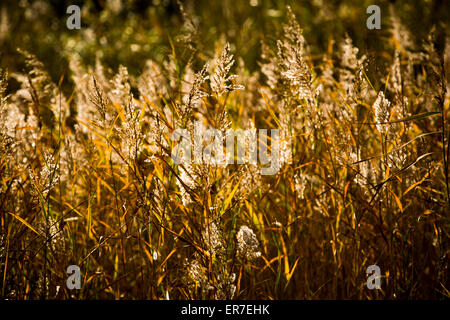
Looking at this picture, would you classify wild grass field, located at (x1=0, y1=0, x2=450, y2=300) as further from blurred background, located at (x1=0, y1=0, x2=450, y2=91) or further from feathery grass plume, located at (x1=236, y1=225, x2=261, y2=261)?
→ blurred background, located at (x1=0, y1=0, x2=450, y2=91)

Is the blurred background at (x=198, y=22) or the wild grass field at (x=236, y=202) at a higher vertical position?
the blurred background at (x=198, y=22)

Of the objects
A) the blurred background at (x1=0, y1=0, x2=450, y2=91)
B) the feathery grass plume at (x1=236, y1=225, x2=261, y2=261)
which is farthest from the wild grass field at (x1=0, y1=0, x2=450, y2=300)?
the blurred background at (x1=0, y1=0, x2=450, y2=91)

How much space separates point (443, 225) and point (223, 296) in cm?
86

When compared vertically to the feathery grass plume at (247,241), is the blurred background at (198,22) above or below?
above

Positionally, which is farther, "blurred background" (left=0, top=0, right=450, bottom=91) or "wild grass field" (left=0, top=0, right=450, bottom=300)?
"blurred background" (left=0, top=0, right=450, bottom=91)

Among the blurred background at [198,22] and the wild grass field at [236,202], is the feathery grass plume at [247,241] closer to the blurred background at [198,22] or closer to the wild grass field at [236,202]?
the wild grass field at [236,202]

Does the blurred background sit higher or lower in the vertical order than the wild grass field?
higher

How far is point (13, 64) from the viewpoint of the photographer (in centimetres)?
380

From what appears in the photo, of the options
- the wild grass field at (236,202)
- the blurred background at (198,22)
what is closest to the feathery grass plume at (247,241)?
the wild grass field at (236,202)

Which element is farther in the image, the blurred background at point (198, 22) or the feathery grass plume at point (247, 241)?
the blurred background at point (198, 22)

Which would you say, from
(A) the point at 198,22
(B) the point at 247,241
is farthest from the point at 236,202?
(A) the point at 198,22

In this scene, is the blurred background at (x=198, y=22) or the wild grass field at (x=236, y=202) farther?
the blurred background at (x=198, y=22)
